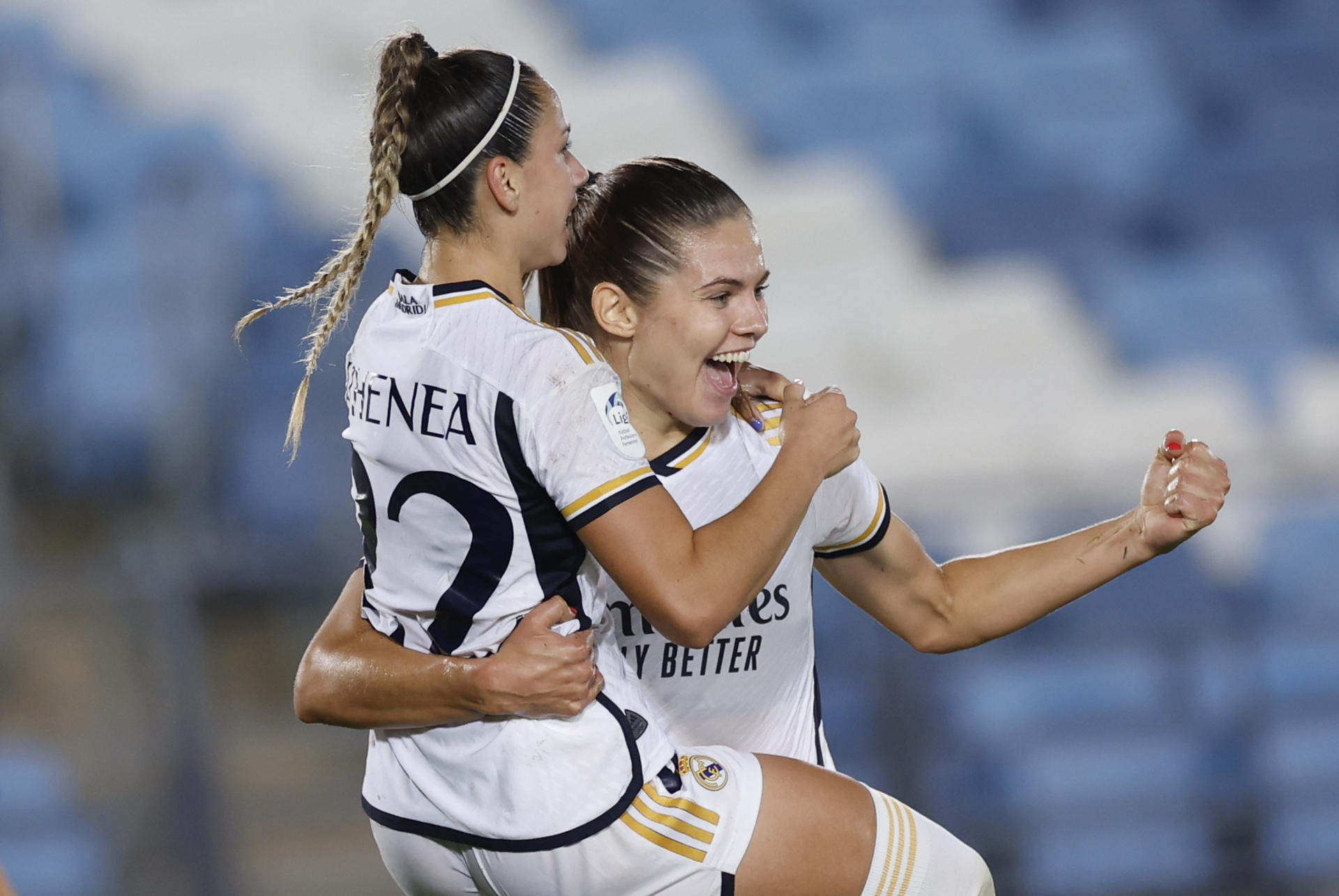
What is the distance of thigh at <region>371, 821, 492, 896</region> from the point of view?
152 centimetres

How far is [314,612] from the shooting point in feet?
13.4

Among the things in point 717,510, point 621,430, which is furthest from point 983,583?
point 621,430

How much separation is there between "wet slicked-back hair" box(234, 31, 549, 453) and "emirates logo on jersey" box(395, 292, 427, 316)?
0.09m

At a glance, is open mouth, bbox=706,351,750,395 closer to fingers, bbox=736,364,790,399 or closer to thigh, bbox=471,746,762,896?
fingers, bbox=736,364,790,399

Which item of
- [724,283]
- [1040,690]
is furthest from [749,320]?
[1040,690]

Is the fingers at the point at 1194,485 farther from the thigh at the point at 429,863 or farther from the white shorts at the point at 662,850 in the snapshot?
the thigh at the point at 429,863

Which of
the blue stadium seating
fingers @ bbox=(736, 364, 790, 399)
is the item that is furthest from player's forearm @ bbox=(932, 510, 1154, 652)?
the blue stadium seating

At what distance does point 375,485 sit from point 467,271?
0.25 metres

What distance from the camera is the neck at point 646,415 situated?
1740 mm

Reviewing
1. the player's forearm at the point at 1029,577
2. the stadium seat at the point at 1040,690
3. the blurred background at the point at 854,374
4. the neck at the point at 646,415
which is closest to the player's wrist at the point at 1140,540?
the player's forearm at the point at 1029,577

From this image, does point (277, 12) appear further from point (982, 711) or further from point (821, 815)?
point (821, 815)

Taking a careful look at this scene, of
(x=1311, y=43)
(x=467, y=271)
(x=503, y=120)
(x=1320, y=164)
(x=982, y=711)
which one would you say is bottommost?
(x=982, y=711)

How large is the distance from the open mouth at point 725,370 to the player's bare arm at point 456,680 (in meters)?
0.37

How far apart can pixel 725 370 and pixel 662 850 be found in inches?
23.5
